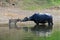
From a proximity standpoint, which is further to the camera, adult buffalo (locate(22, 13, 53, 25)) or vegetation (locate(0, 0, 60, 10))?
vegetation (locate(0, 0, 60, 10))

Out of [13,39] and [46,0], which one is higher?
[46,0]

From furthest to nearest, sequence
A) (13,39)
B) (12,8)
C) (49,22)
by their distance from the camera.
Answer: (12,8) → (49,22) → (13,39)

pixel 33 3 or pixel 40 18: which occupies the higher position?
pixel 33 3

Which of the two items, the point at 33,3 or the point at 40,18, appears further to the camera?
the point at 33,3

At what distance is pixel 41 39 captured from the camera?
16.8 meters

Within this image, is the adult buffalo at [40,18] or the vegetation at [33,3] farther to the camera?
the vegetation at [33,3]

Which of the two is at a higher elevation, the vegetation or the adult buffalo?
the vegetation

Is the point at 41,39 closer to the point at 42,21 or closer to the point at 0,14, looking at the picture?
the point at 42,21

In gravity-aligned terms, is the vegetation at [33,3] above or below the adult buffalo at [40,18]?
above

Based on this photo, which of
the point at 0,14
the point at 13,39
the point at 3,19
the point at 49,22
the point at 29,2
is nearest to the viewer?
the point at 13,39

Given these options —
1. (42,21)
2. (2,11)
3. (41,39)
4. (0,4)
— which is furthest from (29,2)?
(41,39)

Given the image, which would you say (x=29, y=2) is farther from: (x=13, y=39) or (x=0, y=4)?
(x=13, y=39)

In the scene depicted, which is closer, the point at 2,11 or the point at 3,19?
the point at 3,19

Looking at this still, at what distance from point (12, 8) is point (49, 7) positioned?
4.99m
